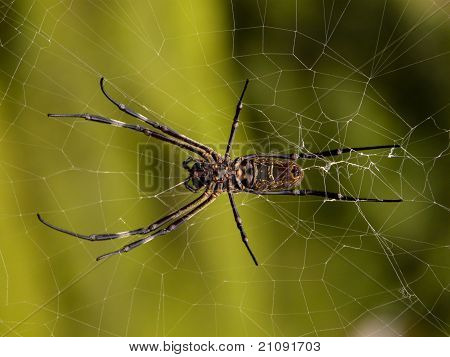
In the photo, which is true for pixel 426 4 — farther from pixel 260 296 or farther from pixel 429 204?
pixel 260 296

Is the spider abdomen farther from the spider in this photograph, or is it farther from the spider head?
the spider head

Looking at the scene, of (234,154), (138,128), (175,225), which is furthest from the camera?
(234,154)

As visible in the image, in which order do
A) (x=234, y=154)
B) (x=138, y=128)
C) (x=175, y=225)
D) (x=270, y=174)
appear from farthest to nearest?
(x=234, y=154)
(x=175, y=225)
(x=138, y=128)
(x=270, y=174)

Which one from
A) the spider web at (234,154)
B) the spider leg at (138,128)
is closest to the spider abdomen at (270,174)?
the spider web at (234,154)

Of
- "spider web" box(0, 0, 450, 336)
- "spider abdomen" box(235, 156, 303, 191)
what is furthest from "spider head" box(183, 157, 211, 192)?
"spider abdomen" box(235, 156, 303, 191)

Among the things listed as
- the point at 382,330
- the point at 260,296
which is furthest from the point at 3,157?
the point at 382,330

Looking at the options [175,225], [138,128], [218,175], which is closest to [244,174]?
[218,175]

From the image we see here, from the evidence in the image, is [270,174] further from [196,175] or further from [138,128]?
[138,128]
